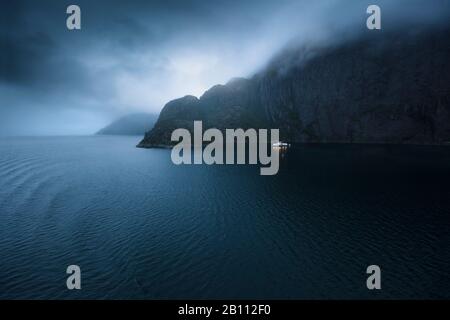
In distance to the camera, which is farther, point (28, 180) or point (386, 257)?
point (28, 180)

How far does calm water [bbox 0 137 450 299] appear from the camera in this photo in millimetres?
27766

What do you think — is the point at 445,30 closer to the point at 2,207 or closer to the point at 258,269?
the point at 258,269

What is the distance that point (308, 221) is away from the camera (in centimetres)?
4622

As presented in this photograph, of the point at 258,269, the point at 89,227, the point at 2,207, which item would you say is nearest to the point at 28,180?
the point at 2,207

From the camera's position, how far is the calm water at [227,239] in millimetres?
27766

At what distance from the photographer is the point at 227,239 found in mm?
39625

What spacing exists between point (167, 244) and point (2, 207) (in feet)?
136

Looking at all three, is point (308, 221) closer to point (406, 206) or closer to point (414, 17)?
point (406, 206)

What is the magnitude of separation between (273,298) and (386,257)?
17894mm
